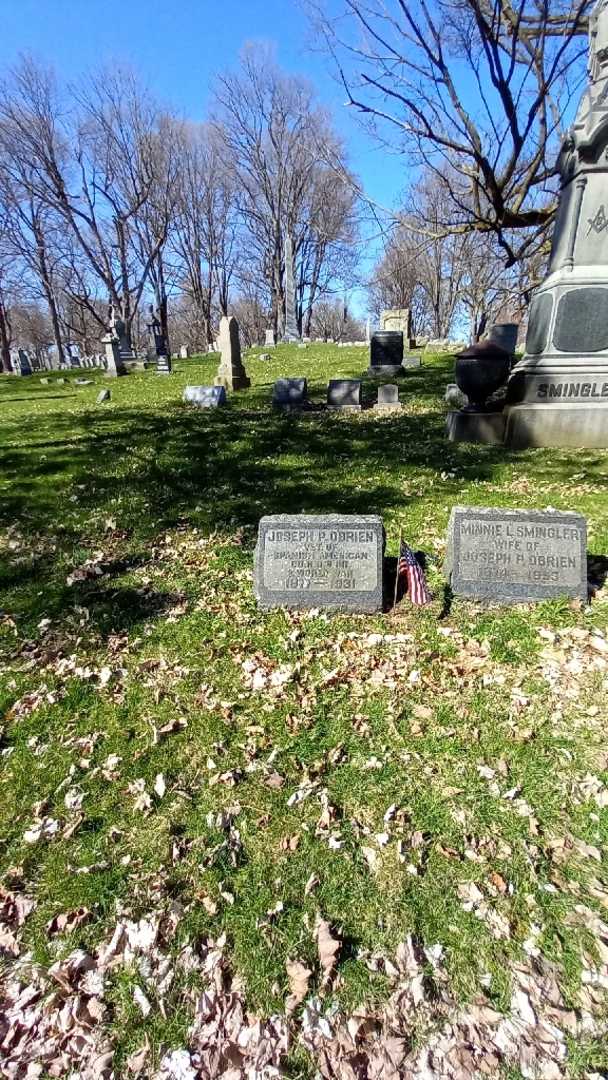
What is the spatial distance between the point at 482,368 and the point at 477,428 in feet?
3.47

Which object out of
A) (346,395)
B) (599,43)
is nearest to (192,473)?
(346,395)

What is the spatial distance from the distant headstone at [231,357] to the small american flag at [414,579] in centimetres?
1298

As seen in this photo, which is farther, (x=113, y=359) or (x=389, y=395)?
(x=113, y=359)

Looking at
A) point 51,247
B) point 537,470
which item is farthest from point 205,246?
point 537,470

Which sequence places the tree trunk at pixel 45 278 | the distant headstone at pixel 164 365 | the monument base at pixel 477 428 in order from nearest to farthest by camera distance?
the monument base at pixel 477 428
the distant headstone at pixel 164 365
the tree trunk at pixel 45 278

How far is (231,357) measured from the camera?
16375 mm

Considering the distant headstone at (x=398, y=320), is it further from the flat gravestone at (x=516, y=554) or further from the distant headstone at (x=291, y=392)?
the flat gravestone at (x=516, y=554)

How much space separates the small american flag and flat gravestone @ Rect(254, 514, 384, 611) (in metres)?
0.26

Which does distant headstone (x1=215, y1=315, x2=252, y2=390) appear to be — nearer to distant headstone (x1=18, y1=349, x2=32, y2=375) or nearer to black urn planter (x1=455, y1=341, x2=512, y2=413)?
black urn planter (x1=455, y1=341, x2=512, y2=413)

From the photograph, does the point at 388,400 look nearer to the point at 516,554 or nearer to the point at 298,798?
the point at 516,554

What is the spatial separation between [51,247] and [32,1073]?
46.7 metres

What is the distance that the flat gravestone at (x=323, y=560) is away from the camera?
4.50m

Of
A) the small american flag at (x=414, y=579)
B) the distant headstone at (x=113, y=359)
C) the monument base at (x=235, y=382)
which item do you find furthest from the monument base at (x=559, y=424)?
the distant headstone at (x=113, y=359)

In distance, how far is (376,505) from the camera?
6.63 meters
